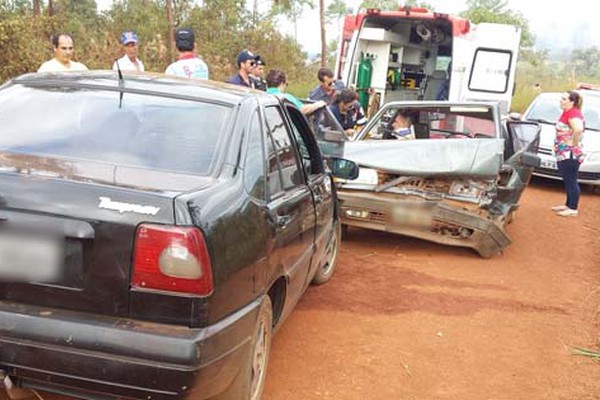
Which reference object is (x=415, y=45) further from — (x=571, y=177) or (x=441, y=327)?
(x=441, y=327)

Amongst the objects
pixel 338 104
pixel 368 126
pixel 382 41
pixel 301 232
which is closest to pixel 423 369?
pixel 301 232

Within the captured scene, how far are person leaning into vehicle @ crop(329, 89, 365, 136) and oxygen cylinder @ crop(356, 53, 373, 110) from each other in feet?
13.7

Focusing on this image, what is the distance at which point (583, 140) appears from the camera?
11.4m

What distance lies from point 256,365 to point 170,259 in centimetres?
102

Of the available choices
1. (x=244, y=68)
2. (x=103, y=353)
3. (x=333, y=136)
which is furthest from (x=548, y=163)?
(x=103, y=353)

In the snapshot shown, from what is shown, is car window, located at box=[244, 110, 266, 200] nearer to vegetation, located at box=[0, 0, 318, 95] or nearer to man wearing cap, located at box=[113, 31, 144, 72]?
man wearing cap, located at box=[113, 31, 144, 72]

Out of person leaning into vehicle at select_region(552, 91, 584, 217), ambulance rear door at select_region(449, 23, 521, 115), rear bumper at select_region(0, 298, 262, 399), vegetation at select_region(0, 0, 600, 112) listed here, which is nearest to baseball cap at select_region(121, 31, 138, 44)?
rear bumper at select_region(0, 298, 262, 399)

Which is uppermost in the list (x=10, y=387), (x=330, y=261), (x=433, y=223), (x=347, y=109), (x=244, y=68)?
(x=244, y=68)

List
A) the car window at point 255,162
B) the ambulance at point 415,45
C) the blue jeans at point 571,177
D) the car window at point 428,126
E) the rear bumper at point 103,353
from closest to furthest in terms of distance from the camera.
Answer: the rear bumper at point 103,353 < the car window at point 255,162 < the car window at point 428,126 < the blue jeans at point 571,177 < the ambulance at point 415,45

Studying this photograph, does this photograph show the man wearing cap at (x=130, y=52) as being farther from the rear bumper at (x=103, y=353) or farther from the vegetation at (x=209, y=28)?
the vegetation at (x=209, y=28)

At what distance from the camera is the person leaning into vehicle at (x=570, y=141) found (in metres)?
8.91

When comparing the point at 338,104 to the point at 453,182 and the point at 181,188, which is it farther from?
the point at 181,188

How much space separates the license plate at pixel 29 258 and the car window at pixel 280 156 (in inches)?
47.3

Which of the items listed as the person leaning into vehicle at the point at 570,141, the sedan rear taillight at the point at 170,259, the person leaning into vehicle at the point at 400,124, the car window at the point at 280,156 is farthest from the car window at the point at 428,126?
the sedan rear taillight at the point at 170,259
